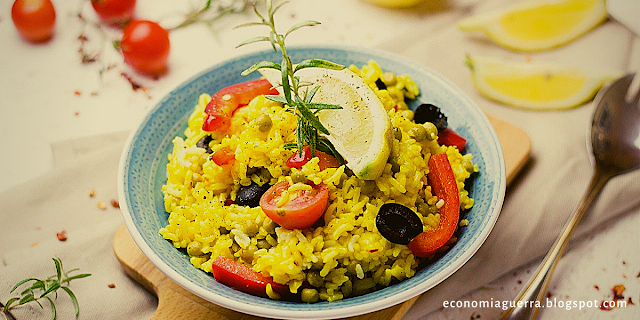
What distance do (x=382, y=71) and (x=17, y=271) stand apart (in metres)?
2.52

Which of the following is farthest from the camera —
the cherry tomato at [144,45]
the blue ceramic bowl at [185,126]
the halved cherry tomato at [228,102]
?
the cherry tomato at [144,45]

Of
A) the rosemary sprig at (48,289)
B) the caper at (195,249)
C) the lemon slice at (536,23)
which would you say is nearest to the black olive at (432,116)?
the caper at (195,249)

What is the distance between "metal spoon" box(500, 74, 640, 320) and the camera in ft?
11.1

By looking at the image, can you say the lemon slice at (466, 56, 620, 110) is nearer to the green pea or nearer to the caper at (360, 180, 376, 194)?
the green pea

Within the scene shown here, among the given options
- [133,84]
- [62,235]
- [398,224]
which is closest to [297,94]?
[398,224]

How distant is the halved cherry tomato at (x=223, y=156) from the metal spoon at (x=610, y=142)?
68.5 inches

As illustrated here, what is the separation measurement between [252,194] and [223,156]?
27 cm

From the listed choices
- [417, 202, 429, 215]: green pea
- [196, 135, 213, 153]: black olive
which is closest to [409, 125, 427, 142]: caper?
[417, 202, 429, 215]: green pea

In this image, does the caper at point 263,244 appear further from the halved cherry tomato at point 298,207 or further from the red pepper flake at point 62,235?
the red pepper flake at point 62,235

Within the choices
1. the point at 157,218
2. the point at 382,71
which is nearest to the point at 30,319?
the point at 157,218

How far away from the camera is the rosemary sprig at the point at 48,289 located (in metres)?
3.14

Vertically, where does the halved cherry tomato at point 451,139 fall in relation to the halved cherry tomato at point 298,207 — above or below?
below

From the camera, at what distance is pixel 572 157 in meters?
3.91

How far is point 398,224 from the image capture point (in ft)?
8.80
